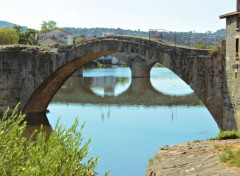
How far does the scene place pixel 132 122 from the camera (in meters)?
23.3

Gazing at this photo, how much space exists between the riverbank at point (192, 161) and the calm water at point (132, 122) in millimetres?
2441

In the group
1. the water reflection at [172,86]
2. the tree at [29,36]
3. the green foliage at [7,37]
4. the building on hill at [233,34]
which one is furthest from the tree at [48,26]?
the building on hill at [233,34]

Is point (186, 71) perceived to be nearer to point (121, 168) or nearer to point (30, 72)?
point (121, 168)

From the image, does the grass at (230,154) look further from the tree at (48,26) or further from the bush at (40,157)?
the tree at (48,26)

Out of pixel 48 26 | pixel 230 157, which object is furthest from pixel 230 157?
pixel 48 26

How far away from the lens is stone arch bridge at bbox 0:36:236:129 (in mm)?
17344

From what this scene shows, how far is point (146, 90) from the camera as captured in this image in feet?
130

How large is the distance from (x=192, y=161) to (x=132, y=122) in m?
12.6

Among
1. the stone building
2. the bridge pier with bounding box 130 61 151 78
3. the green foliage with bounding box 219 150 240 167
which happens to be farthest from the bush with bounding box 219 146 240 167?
the bridge pier with bounding box 130 61 151 78

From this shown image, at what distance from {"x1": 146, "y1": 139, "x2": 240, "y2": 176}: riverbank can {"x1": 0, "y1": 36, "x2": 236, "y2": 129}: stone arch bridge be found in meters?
4.63

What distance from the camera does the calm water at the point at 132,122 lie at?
655 inches

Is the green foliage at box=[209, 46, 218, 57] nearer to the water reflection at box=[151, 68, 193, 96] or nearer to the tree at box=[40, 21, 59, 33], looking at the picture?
the water reflection at box=[151, 68, 193, 96]

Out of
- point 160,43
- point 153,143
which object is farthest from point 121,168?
point 160,43

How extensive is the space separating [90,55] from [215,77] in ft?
26.8
